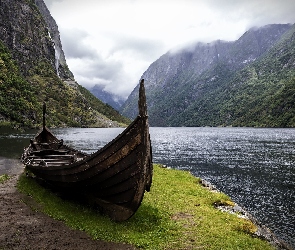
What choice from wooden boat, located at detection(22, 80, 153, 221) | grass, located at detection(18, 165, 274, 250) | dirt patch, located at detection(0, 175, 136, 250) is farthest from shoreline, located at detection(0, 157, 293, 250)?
wooden boat, located at detection(22, 80, 153, 221)

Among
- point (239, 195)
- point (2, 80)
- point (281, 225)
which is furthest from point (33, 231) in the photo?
point (2, 80)

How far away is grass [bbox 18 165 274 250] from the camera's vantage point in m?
13.4

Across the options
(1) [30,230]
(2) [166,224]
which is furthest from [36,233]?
Answer: (2) [166,224]

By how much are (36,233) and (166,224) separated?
6.33 m

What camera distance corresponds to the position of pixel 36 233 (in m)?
13.6

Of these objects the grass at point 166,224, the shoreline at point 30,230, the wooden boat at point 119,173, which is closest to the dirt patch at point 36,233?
the shoreline at point 30,230

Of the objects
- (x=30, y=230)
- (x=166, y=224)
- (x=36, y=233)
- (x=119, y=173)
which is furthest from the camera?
(x=166, y=224)

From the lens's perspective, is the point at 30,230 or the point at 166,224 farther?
the point at 166,224

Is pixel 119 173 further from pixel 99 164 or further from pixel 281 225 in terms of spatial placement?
pixel 281 225

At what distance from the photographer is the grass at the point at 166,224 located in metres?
13.4

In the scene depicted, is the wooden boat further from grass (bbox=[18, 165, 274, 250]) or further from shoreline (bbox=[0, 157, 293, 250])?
shoreline (bbox=[0, 157, 293, 250])

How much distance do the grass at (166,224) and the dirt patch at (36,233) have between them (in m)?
0.53

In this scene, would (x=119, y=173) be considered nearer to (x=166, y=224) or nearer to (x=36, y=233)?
(x=166, y=224)

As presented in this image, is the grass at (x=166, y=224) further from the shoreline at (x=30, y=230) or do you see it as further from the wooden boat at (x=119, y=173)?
the wooden boat at (x=119, y=173)
